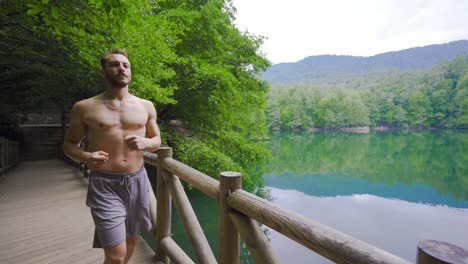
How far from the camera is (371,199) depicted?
1516 cm

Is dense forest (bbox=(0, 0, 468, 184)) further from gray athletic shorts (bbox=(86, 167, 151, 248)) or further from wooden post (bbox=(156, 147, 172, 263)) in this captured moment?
gray athletic shorts (bbox=(86, 167, 151, 248))

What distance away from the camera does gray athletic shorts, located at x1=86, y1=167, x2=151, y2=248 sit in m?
1.81

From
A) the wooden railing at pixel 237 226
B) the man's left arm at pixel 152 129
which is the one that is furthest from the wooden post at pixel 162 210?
the man's left arm at pixel 152 129

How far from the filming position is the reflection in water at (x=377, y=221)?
880 cm

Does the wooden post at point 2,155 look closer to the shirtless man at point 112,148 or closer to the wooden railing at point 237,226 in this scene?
the wooden railing at point 237,226

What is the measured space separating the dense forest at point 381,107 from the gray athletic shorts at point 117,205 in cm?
5679

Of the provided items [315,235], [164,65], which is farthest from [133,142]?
[164,65]

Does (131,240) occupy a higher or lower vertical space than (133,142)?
lower

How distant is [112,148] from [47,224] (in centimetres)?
345

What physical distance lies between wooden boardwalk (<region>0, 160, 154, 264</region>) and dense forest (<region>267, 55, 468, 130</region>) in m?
53.0

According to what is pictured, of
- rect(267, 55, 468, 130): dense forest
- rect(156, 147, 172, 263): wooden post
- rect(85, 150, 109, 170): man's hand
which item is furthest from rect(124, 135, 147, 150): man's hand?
rect(267, 55, 468, 130): dense forest

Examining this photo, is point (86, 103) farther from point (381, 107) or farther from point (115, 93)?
point (381, 107)

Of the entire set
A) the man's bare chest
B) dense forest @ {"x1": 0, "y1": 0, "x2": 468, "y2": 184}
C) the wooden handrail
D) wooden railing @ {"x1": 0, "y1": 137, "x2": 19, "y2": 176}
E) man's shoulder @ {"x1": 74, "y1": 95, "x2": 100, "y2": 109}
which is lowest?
wooden railing @ {"x1": 0, "y1": 137, "x2": 19, "y2": 176}

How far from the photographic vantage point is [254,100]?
10.5 meters
